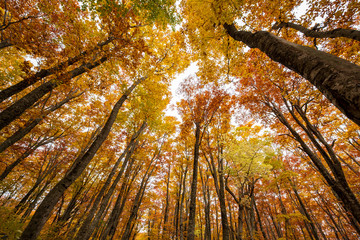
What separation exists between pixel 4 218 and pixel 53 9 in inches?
402

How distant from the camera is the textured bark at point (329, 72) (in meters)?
1.09

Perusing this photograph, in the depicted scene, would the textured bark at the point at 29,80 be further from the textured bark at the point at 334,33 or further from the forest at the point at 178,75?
the textured bark at the point at 334,33

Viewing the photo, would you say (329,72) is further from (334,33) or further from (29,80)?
(29,80)

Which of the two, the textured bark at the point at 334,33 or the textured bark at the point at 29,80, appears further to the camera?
the textured bark at the point at 29,80

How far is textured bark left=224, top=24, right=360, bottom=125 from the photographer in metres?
1.09

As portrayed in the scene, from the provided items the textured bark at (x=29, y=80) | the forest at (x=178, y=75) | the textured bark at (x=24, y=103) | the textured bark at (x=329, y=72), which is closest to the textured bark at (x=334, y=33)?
the forest at (x=178, y=75)

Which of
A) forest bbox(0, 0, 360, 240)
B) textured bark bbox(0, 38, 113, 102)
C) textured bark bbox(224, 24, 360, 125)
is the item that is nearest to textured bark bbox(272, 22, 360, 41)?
forest bbox(0, 0, 360, 240)

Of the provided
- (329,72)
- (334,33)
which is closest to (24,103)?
(329,72)

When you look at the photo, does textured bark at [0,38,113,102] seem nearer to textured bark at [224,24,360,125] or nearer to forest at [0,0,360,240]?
forest at [0,0,360,240]

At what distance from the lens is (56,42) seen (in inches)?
213

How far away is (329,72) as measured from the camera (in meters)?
1.29

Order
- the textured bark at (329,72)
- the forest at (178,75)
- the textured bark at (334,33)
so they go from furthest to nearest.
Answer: the forest at (178,75) < the textured bark at (334,33) < the textured bark at (329,72)

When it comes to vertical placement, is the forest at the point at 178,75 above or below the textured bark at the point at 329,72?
above

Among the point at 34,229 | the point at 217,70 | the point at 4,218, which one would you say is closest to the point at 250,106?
the point at 217,70
